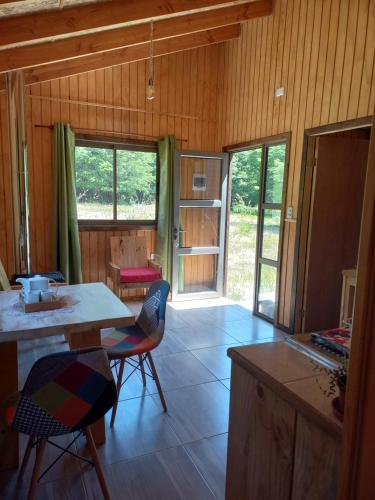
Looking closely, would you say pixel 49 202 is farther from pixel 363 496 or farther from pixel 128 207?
pixel 363 496

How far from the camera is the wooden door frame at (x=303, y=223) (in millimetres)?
3705

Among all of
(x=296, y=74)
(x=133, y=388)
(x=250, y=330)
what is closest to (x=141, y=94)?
(x=296, y=74)

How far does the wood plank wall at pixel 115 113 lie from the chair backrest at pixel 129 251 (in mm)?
163

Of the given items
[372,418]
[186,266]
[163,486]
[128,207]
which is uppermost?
[128,207]

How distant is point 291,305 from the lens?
13.2 feet

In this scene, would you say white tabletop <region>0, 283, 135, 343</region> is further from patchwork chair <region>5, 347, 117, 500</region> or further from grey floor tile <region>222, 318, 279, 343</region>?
grey floor tile <region>222, 318, 279, 343</region>

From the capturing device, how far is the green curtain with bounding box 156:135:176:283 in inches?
196

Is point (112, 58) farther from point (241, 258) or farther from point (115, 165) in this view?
point (241, 258)

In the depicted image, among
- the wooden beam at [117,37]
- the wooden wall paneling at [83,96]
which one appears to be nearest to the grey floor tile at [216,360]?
the wooden beam at [117,37]

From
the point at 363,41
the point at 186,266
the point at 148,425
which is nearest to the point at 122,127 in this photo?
the point at 186,266

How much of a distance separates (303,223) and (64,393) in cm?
303

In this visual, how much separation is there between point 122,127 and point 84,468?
Answer: 161 inches

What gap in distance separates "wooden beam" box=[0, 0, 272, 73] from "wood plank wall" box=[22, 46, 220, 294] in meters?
1.28

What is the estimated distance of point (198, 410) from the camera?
8.38ft
